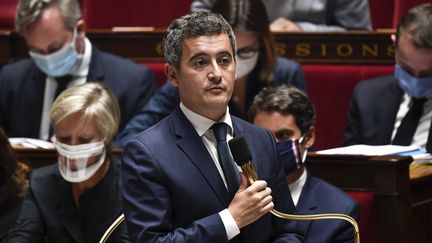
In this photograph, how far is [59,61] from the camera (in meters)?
1.96

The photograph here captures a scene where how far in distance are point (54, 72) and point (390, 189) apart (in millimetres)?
813

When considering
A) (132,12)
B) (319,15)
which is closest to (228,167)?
(319,15)

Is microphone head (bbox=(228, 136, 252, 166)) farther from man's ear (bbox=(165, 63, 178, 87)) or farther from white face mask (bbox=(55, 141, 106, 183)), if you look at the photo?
white face mask (bbox=(55, 141, 106, 183))

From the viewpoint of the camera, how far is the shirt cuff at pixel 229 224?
103cm

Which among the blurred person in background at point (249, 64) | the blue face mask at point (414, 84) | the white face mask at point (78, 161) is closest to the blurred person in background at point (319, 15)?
the blurred person in background at point (249, 64)

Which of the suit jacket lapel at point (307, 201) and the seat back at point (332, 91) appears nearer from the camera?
the suit jacket lapel at point (307, 201)

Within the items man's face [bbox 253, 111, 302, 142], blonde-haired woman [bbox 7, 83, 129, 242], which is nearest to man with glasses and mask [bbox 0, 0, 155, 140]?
blonde-haired woman [bbox 7, 83, 129, 242]

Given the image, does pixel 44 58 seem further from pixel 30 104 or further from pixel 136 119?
pixel 136 119

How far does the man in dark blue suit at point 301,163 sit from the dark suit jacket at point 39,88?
41 cm

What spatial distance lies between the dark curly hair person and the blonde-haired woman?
35 mm

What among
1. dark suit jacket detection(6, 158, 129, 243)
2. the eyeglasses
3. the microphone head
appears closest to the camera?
the microphone head

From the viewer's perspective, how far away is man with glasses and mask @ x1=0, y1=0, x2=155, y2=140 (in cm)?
196

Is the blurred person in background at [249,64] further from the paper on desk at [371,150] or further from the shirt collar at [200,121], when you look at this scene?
the shirt collar at [200,121]

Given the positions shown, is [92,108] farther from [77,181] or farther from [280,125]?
[280,125]
